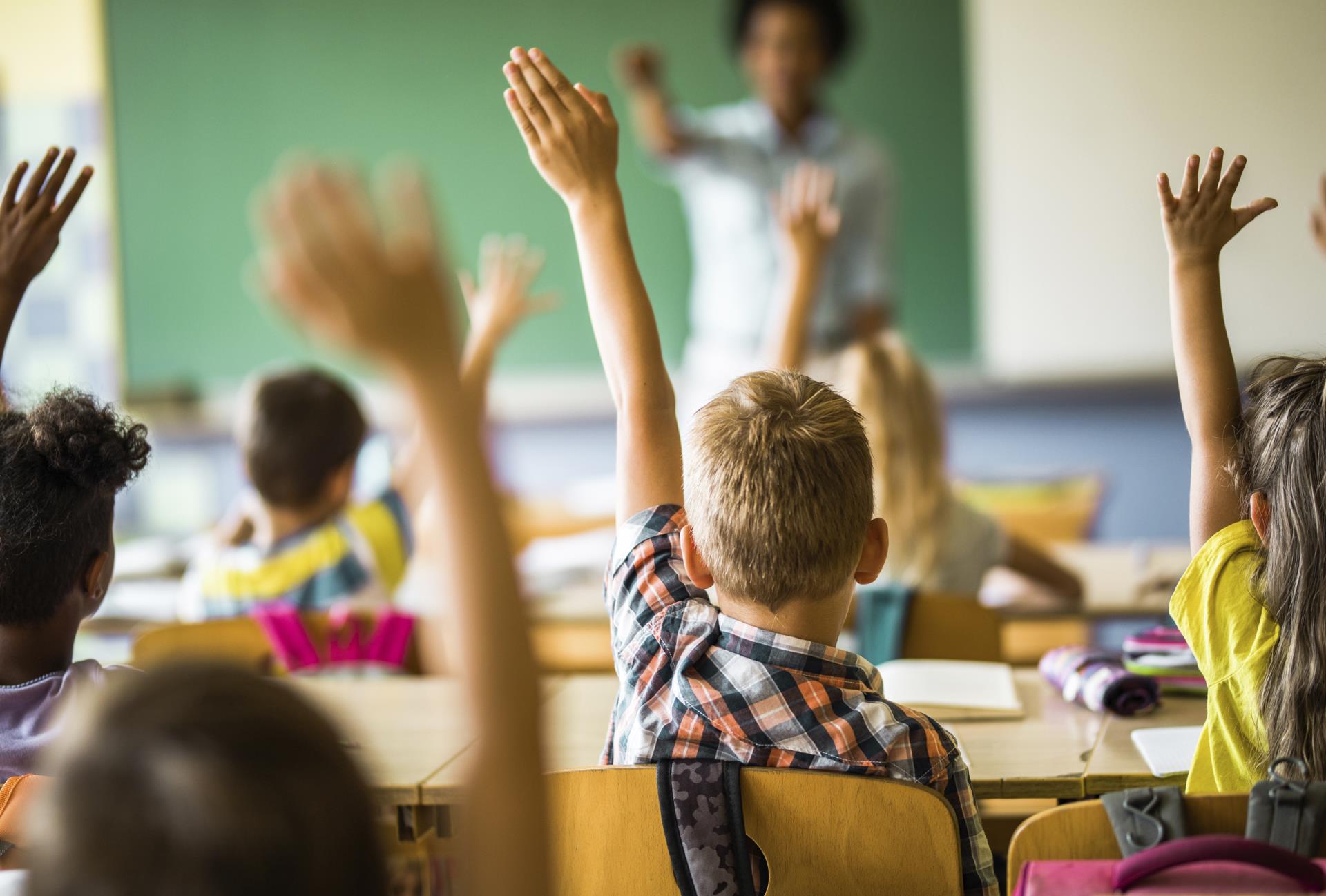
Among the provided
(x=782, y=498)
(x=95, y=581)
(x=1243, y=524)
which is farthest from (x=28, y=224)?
(x=1243, y=524)

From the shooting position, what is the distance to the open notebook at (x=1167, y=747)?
63.6 inches

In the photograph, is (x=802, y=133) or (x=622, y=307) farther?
(x=802, y=133)

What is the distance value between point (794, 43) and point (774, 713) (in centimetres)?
403

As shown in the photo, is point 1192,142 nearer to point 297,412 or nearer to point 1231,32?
point 1231,32

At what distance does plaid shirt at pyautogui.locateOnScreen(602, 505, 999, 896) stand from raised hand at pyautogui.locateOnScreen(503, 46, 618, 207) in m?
0.52

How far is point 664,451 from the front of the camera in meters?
1.57

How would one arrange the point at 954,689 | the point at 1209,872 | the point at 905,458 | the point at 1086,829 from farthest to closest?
the point at 905,458, the point at 954,689, the point at 1086,829, the point at 1209,872

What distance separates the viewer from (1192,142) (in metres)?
4.84

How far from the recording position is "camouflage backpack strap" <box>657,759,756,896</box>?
1.25 meters

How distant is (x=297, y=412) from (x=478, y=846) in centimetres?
230

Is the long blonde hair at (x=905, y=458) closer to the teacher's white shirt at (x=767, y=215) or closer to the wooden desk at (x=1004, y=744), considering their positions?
the wooden desk at (x=1004, y=744)

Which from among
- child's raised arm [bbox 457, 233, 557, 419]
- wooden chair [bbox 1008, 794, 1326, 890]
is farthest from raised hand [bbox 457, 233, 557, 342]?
wooden chair [bbox 1008, 794, 1326, 890]

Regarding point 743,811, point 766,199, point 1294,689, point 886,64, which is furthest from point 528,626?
point 886,64

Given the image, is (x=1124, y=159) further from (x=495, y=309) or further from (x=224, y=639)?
(x=224, y=639)
